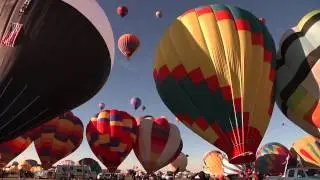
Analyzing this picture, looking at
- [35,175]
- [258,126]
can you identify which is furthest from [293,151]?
[35,175]

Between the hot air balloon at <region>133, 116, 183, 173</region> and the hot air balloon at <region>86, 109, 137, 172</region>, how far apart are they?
1418 millimetres

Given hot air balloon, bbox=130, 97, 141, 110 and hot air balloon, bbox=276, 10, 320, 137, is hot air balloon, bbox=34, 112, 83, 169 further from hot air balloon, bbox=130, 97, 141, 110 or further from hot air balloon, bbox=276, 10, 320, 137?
hot air balloon, bbox=276, 10, 320, 137

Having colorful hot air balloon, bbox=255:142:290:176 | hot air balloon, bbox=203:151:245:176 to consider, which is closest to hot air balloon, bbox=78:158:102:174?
hot air balloon, bbox=203:151:245:176

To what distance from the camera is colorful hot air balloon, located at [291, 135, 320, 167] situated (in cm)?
3619

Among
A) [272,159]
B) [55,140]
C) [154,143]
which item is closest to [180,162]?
[272,159]

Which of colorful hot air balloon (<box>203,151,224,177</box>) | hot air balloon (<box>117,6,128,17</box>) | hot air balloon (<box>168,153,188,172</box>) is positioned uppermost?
hot air balloon (<box>117,6,128,17</box>)

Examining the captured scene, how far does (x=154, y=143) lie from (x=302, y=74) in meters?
18.0

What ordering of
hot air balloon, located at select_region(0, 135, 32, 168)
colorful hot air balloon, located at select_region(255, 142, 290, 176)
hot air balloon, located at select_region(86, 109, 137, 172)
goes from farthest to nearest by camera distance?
colorful hot air balloon, located at select_region(255, 142, 290, 176) → hot air balloon, located at select_region(0, 135, 32, 168) → hot air balloon, located at select_region(86, 109, 137, 172)

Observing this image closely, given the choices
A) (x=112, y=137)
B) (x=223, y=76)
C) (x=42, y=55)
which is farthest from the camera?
(x=112, y=137)

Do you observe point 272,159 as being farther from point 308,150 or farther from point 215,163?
point 215,163

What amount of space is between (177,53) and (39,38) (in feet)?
33.6

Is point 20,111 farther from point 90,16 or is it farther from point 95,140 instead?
→ point 95,140

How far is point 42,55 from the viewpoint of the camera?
15734 millimetres

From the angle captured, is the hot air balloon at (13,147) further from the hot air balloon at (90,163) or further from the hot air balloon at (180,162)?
the hot air balloon at (180,162)
